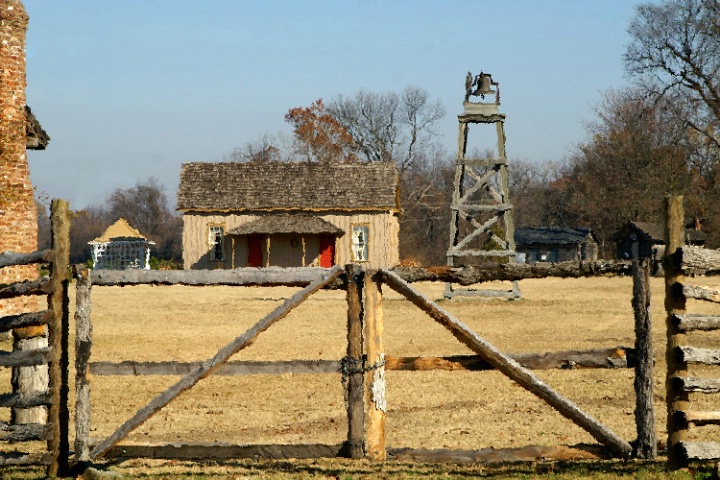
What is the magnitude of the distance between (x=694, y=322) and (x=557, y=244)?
65.3 meters

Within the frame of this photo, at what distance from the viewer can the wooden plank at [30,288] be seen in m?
8.12

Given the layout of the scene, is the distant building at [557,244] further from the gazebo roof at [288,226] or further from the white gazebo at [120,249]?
the white gazebo at [120,249]

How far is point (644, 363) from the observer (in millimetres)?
7742

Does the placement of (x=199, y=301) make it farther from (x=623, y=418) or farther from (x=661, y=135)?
(x=661, y=135)

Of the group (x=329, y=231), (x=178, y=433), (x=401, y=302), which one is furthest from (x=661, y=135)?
(x=178, y=433)

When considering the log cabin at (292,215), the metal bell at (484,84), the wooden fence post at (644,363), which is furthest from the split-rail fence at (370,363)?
the log cabin at (292,215)

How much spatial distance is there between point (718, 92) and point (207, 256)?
100 feet

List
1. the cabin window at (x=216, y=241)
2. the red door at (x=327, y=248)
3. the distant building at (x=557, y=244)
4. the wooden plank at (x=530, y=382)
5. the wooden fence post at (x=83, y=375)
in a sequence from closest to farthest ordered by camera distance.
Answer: the wooden plank at (x=530, y=382)
the wooden fence post at (x=83, y=375)
the red door at (x=327, y=248)
the cabin window at (x=216, y=241)
the distant building at (x=557, y=244)

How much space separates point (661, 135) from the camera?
70625 millimetres

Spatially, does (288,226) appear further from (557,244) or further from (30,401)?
(30,401)

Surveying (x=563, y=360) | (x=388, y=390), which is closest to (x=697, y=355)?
(x=563, y=360)

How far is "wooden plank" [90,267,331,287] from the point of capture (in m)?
7.98

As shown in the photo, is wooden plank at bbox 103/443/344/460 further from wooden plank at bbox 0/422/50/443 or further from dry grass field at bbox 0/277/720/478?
wooden plank at bbox 0/422/50/443

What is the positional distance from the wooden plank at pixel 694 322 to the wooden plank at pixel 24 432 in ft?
17.2
